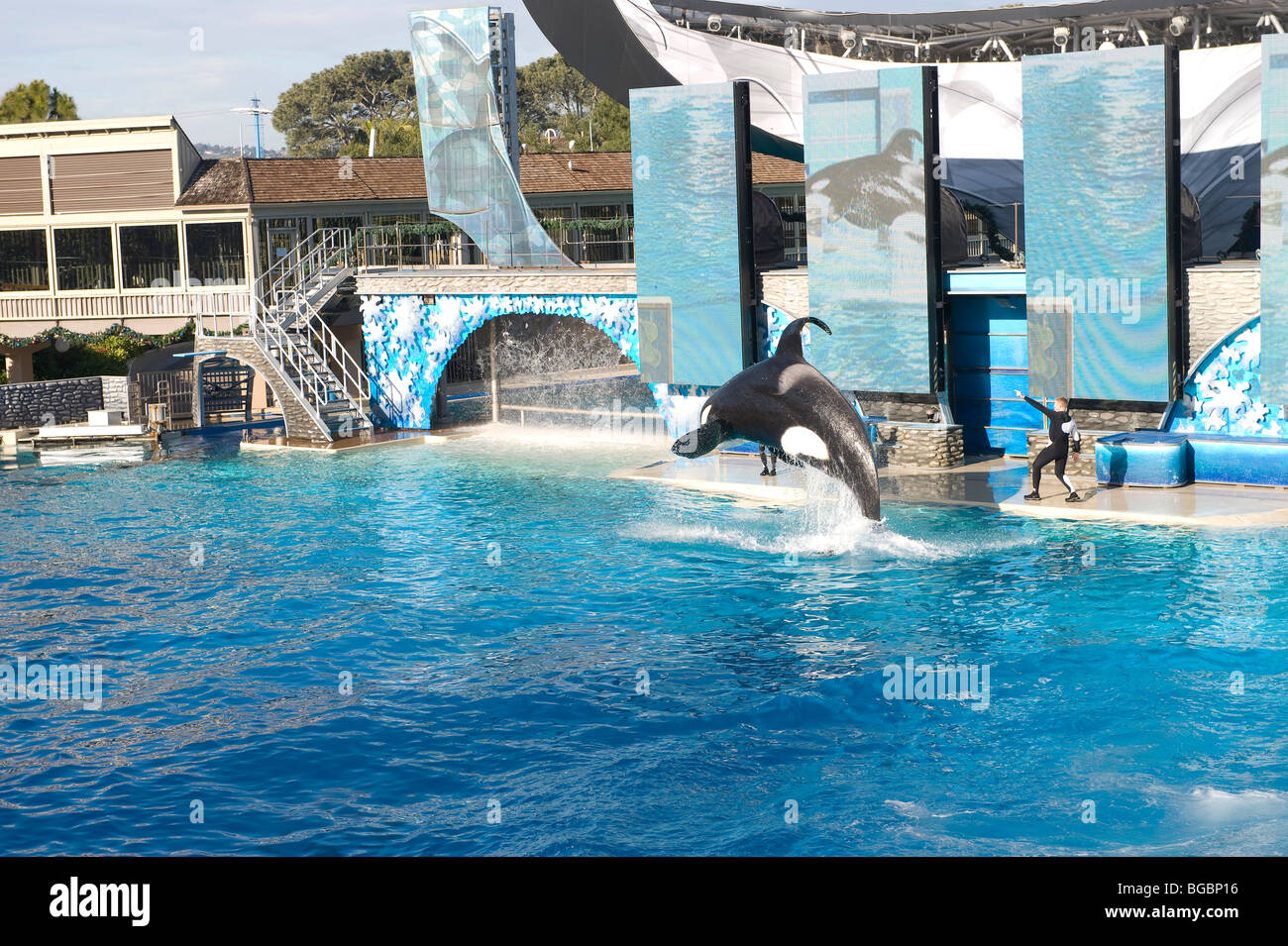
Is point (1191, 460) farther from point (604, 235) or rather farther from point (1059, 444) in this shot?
point (604, 235)

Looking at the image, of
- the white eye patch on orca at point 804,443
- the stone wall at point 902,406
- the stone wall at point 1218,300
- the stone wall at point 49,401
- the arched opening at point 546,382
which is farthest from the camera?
the stone wall at point 49,401

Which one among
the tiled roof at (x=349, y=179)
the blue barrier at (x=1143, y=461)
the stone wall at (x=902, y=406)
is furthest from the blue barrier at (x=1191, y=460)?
the tiled roof at (x=349, y=179)

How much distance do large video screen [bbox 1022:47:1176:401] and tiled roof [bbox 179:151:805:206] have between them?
51.8 ft

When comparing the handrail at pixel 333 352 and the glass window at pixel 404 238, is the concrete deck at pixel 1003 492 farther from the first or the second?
the glass window at pixel 404 238

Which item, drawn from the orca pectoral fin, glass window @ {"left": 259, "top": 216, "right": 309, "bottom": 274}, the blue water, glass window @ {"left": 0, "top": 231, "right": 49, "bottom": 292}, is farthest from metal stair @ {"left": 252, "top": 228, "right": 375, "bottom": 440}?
the orca pectoral fin

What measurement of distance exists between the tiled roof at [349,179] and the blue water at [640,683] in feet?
59.5

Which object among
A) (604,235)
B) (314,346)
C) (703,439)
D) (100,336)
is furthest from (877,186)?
(100,336)

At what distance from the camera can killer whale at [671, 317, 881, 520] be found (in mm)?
15641

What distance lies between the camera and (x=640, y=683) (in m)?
11.9

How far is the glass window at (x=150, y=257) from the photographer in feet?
121

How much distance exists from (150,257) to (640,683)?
2970cm

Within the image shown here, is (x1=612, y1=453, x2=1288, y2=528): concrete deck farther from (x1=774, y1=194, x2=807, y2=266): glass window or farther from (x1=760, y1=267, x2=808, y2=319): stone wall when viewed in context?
(x1=774, y1=194, x2=807, y2=266): glass window

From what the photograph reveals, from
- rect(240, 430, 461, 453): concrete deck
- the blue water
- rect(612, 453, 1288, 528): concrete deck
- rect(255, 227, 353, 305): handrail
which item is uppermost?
rect(255, 227, 353, 305): handrail
